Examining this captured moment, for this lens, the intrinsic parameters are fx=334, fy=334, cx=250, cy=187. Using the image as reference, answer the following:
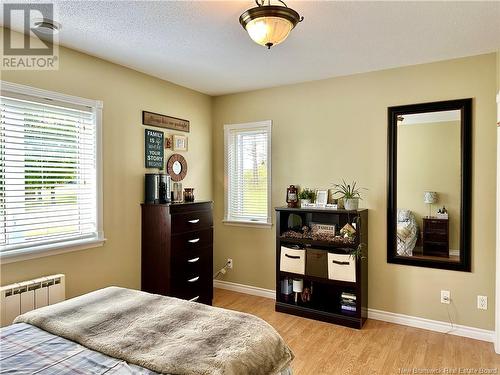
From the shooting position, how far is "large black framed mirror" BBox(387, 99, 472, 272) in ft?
10.2

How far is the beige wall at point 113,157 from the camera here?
2842 millimetres

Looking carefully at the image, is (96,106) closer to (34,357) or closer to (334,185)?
(34,357)

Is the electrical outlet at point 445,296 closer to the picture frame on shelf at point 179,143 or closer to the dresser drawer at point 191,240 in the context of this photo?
the dresser drawer at point 191,240

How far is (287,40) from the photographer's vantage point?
2738 mm

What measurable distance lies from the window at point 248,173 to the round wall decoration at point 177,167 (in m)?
0.64

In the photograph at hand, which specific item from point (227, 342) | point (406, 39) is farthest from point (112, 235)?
point (406, 39)

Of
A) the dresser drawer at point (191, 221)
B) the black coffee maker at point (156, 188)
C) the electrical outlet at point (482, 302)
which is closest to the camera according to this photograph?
the electrical outlet at point (482, 302)

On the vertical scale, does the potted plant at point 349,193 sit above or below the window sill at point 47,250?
above

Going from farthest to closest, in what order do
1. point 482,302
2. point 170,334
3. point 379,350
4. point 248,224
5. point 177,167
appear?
point 248,224, point 177,167, point 482,302, point 379,350, point 170,334

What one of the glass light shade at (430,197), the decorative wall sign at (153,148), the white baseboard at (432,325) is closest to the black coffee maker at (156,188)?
the decorative wall sign at (153,148)

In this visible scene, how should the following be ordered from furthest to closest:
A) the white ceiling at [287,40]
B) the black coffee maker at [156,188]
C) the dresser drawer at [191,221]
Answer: the black coffee maker at [156,188]
the dresser drawer at [191,221]
the white ceiling at [287,40]

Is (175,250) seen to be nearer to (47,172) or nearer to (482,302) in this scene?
(47,172)

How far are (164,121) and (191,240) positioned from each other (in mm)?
1402

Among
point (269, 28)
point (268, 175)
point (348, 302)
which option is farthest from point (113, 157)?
point (348, 302)
